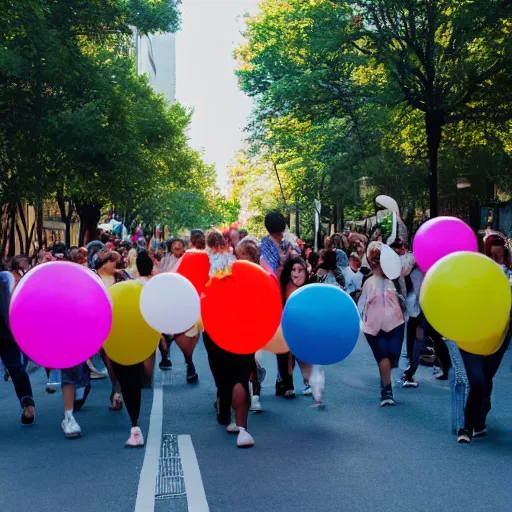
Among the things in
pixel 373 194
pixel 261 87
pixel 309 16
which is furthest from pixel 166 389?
pixel 373 194

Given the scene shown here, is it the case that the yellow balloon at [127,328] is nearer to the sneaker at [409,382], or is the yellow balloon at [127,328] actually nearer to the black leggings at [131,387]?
the black leggings at [131,387]

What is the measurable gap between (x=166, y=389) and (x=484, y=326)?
17.6ft

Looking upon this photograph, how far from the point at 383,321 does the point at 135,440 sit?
125 inches

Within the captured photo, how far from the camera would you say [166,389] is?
11.7m

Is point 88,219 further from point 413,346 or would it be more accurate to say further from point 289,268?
point 289,268

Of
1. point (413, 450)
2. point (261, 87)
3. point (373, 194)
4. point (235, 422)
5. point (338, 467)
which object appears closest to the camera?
point (338, 467)

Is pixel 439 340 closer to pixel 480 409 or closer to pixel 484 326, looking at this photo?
pixel 480 409

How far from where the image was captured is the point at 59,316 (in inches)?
281

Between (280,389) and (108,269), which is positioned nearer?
(108,269)

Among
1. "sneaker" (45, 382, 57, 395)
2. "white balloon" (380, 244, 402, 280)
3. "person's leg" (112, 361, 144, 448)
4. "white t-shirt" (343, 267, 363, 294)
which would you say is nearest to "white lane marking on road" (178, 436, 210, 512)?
"person's leg" (112, 361, 144, 448)

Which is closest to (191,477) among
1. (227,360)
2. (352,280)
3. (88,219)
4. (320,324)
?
(227,360)

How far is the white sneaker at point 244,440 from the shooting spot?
790cm

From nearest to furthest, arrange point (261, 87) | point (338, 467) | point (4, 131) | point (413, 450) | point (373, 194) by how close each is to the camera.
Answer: point (338, 467) → point (413, 450) → point (4, 131) → point (261, 87) → point (373, 194)

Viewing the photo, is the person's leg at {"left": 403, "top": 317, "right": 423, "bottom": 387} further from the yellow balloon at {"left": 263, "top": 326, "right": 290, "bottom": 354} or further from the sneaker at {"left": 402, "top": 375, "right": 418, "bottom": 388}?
the yellow balloon at {"left": 263, "top": 326, "right": 290, "bottom": 354}
